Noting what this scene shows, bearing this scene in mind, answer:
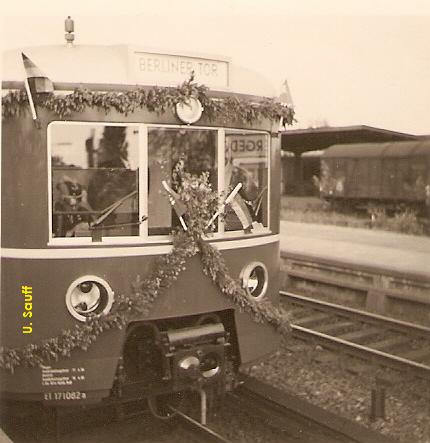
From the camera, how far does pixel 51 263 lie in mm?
4301

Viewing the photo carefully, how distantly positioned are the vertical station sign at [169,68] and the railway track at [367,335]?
3226 mm

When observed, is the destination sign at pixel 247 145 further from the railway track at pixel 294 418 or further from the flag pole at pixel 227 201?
the railway track at pixel 294 418

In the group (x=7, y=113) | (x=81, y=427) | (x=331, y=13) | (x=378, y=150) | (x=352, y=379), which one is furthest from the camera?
(x=378, y=150)

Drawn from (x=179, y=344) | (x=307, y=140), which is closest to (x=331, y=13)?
(x=179, y=344)

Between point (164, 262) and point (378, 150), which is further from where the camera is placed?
point (378, 150)

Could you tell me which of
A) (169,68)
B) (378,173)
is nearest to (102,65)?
(169,68)

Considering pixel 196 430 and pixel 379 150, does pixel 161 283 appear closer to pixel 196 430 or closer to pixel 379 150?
pixel 196 430

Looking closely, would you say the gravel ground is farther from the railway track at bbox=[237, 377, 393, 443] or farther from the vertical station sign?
the vertical station sign

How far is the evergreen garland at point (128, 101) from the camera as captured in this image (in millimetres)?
4168

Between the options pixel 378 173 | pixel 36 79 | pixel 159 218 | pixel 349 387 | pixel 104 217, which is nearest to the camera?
pixel 36 79

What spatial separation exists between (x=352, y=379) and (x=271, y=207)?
187 centimetres

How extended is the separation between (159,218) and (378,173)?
16784 mm

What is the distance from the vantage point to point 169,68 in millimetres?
4363

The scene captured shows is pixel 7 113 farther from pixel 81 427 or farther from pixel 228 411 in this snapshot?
pixel 228 411
